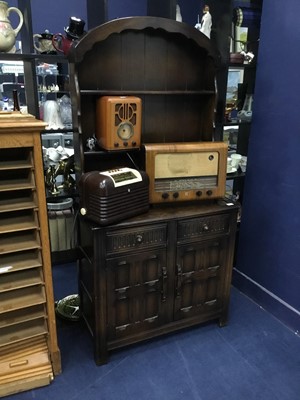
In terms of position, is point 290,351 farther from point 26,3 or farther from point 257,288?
point 26,3

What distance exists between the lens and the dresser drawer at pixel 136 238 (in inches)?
63.6

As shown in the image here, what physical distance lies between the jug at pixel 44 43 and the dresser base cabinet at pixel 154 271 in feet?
3.27

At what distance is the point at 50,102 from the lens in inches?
81.0

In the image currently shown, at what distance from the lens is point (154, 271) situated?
1.77 metres

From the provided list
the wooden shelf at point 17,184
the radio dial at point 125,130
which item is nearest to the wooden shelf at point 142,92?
the radio dial at point 125,130

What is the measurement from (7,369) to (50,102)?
4.77 ft

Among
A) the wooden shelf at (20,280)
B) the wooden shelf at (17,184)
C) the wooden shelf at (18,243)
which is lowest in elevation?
the wooden shelf at (20,280)

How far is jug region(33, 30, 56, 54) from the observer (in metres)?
1.89

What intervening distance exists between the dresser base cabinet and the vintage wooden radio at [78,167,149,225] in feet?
0.17

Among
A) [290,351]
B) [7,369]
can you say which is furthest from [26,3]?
[290,351]

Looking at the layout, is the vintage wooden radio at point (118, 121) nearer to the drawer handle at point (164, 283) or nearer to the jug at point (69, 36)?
the jug at point (69, 36)

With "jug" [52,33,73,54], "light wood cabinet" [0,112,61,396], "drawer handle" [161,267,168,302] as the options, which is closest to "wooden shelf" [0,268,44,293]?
"light wood cabinet" [0,112,61,396]

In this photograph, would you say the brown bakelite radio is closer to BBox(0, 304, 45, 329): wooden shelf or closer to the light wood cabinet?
the light wood cabinet

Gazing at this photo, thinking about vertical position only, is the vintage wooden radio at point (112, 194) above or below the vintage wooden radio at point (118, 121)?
below
